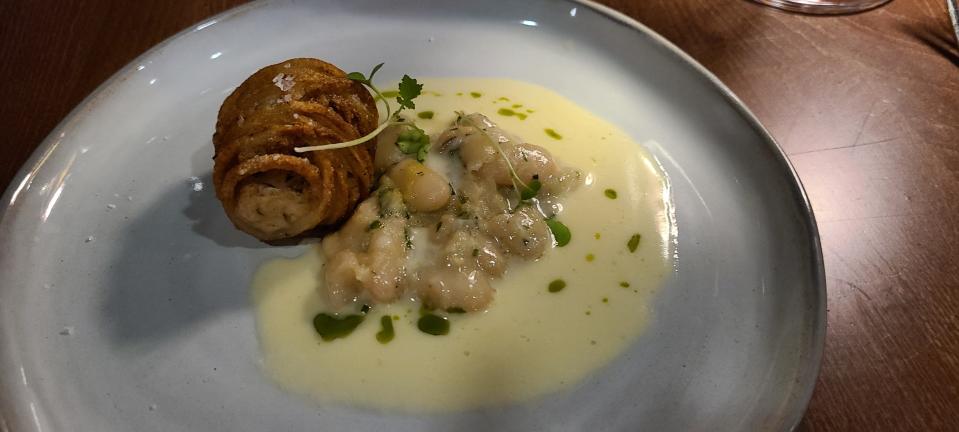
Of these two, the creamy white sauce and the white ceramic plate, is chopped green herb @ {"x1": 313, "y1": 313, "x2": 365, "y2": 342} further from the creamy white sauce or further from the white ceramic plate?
the white ceramic plate

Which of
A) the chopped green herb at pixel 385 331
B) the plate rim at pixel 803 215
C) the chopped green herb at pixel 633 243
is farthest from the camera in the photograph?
the chopped green herb at pixel 633 243

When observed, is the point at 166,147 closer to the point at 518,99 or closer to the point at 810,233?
the point at 518,99

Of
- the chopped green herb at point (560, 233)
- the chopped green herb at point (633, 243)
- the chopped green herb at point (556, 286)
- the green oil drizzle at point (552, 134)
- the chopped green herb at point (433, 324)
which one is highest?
the green oil drizzle at point (552, 134)

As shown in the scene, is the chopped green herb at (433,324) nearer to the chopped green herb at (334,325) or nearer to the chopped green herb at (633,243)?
the chopped green herb at (334,325)

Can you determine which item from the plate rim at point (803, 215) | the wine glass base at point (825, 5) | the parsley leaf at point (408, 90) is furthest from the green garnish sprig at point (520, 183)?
the wine glass base at point (825, 5)

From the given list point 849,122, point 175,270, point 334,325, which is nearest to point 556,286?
point 334,325
